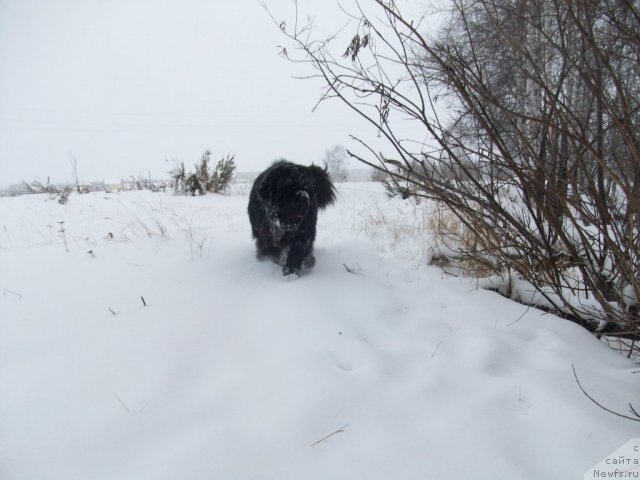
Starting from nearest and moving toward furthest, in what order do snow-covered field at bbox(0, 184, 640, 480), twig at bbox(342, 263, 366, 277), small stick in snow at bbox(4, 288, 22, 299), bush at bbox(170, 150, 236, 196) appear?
snow-covered field at bbox(0, 184, 640, 480), small stick in snow at bbox(4, 288, 22, 299), twig at bbox(342, 263, 366, 277), bush at bbox(170, 150, 236, 196)

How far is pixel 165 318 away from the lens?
64.8 inches

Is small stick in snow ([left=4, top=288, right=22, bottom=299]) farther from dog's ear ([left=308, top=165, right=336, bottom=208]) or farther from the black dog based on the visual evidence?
dog's ear ([left=308, top=165, right=336, bottom=208])

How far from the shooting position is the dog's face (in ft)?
7.80

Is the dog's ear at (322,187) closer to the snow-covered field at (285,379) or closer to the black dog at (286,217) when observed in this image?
the black dog at (286,217)

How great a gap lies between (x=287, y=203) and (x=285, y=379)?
1.39m

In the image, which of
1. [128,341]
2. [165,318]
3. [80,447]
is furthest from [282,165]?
[80,447]

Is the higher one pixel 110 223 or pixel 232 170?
pixel 232 170

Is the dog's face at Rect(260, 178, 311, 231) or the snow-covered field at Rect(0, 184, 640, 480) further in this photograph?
the dog's face at Rect(260, 178, 311, 231)

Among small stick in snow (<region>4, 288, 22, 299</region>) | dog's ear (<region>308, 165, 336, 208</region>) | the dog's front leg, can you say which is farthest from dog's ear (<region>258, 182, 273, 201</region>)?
small stick in snow (<region>4, 288, 22, 299</region>)

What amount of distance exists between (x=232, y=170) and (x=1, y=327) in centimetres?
686

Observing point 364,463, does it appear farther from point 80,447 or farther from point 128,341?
point 128,341

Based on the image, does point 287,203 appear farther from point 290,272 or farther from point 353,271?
point 353,271

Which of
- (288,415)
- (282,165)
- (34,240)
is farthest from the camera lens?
(34,240)

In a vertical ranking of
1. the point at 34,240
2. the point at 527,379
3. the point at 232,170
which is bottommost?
the point at 34,240
